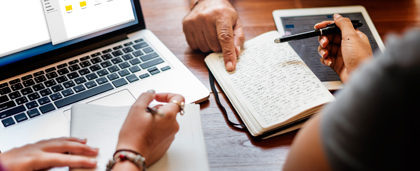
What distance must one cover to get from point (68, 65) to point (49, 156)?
1.04 ft

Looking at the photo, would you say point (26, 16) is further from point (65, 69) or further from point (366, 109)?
point (366, 109)

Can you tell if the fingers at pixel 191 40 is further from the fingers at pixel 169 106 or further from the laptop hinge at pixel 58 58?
the fingers at pixel 169 106

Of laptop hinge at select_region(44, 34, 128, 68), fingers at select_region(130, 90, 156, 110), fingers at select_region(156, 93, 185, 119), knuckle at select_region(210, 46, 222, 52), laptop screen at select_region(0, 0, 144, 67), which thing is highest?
laptop screen at select_region(0, 0, 144, 67)

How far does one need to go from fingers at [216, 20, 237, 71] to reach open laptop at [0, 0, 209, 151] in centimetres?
9

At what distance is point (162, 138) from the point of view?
1.81 ft

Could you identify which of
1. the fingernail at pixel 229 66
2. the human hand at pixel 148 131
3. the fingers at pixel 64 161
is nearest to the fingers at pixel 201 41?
the fingernail at pixel 229 66

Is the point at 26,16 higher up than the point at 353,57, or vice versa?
the point at 26,16

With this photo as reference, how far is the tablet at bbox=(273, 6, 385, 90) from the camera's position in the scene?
2.60 ft

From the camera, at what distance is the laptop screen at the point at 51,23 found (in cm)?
69

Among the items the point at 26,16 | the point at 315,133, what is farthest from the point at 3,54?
the point at 315,133

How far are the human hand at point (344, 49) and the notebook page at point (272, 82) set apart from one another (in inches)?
3.2

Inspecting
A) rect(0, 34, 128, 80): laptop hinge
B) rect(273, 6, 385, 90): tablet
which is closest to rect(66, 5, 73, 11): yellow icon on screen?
rect(0, 34, 128, 80): laptop hinge

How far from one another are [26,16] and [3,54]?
0.10m

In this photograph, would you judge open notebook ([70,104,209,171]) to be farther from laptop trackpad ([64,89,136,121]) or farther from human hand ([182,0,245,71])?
human hand ([182,0,245,71])
